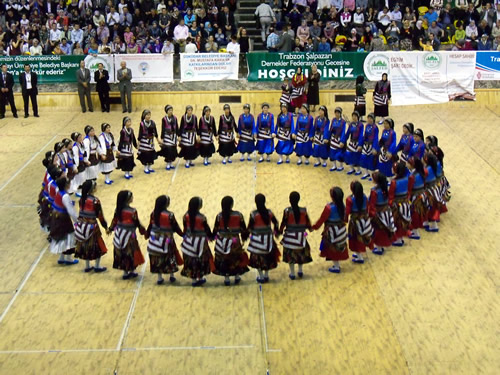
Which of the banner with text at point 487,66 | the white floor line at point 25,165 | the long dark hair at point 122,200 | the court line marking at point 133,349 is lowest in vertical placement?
the court line marking at point 133,349

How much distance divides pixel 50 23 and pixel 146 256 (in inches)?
604

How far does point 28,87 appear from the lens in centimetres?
2078

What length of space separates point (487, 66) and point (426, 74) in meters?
2.17

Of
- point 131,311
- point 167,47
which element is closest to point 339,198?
point 131,311

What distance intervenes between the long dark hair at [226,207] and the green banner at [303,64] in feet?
42.4

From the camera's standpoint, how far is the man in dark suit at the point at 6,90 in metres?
20.5

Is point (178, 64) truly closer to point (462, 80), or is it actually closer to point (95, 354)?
point (462, 80)

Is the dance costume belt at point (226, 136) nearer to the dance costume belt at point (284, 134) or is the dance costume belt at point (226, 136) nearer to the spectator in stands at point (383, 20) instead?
the dance costume belt at point (284, 134)

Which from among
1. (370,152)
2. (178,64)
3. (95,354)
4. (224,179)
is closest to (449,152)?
(370,152)

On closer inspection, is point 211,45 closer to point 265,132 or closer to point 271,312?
point 265,132

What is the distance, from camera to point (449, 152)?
16625 millimetres

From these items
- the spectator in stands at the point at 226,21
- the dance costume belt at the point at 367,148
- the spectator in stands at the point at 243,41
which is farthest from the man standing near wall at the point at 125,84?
the dance costume belt at the point at 367,148

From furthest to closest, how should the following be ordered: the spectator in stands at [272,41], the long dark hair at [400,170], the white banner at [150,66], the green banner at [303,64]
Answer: the spectator in stands at [272,41], the green banner at [303,64], the white banner at [150,66], the long dark hair at [400,170]

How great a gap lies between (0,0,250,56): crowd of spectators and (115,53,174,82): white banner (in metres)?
0.48
